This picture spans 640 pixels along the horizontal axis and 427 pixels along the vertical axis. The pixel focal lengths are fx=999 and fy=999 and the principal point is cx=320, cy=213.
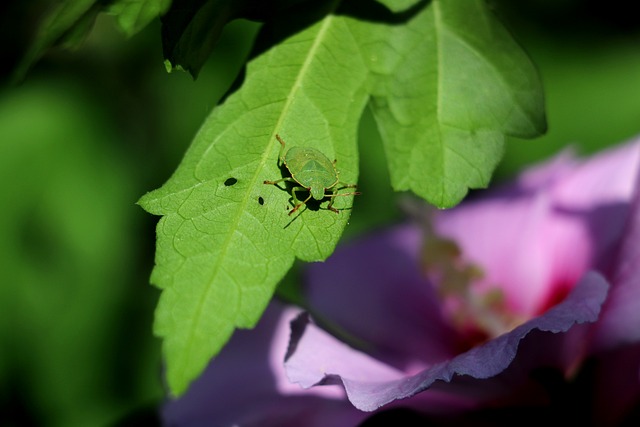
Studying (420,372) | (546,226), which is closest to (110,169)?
(546,226)

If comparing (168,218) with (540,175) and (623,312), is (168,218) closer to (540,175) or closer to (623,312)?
(623,312)

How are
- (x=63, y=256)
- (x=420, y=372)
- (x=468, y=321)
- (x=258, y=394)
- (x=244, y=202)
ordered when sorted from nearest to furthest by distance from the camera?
(x=244, y=202) < (x=420, y=372) < (x=258, y=394) < (x=468, y=321) < (x=63, y=256)

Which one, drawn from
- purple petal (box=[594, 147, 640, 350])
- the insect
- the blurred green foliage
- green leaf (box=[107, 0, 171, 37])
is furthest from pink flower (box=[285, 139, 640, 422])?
the blurred green foliage

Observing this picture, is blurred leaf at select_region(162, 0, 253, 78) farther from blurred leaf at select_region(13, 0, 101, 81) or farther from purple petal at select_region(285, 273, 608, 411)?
purple petal at select_region(285, 273, 608, 411)

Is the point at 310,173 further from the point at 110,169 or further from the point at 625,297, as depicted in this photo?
the point at 110,169

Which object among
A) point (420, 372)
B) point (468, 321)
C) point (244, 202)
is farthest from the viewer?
point (468, 321)

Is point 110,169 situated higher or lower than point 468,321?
lower

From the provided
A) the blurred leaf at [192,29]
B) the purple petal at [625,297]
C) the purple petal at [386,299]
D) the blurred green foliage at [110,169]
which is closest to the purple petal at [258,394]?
the purple petal at [386,299]
